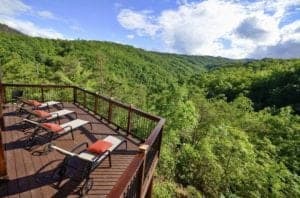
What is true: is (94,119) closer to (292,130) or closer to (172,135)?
(172,135)

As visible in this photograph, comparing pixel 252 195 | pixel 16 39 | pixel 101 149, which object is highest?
pixel 16 39

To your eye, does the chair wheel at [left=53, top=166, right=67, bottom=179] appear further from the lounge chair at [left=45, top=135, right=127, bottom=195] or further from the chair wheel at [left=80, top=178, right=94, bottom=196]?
the chair wheel at [left=80, top=178, right=94, bottom=196]

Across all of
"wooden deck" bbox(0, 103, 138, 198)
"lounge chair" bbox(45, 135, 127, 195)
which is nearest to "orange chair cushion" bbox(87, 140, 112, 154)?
"lounge chair" bbox(45, 135, 127, 195)

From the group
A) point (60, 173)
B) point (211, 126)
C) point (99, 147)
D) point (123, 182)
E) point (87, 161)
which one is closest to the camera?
point (123, 182)

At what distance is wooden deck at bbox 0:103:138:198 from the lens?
157 inches

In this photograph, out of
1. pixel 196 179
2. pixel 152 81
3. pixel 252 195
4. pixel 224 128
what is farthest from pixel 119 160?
pixel 152 81

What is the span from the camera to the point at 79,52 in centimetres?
5091

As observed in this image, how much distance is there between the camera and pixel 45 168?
4.66 metres

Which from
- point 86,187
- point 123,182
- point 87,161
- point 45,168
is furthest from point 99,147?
point 123,182

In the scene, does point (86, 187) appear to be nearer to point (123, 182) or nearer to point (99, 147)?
point (99, 147)

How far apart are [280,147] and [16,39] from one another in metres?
42.2

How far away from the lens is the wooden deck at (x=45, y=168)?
3.99m

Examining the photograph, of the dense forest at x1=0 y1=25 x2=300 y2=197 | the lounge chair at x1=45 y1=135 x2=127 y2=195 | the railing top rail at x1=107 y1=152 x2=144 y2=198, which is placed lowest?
the dense forest at x1=0 y1=25 x2=300 y2=197

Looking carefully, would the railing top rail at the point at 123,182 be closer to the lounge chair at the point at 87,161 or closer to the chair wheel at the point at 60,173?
the lounge chair at the point at 87,161
